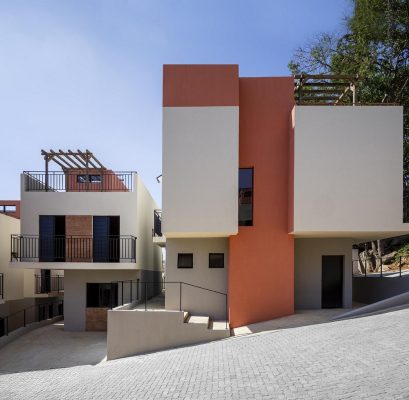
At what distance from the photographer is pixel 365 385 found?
21.6 ft

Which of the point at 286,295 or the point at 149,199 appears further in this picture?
the point at 149,199

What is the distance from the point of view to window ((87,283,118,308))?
18.7 m

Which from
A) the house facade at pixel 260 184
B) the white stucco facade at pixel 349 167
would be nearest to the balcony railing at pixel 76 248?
the house facade at pixel 260 184

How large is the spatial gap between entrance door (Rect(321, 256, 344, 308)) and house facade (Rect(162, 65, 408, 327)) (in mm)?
385

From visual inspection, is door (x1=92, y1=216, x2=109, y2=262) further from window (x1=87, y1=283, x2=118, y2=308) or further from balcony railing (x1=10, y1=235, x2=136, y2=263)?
window (x1=87, y1=283, x2=118, y2=308)

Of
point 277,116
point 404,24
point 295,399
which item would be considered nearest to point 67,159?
point 277,116

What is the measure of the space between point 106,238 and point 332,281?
10.2m

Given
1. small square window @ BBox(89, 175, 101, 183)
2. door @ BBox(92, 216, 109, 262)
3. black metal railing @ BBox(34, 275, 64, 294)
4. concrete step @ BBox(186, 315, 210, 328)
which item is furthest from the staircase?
black metal railing @ BBox(34, 275, 64, 294)

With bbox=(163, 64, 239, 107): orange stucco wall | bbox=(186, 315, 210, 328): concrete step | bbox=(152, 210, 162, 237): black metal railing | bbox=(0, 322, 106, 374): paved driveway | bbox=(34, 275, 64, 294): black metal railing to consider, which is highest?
bbox=(163, 64, 239, 107): orange stucco wall

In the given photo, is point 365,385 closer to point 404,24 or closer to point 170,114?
point 170,114

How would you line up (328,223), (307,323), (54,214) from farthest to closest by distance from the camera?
(54,214), (328,223), (307,323)

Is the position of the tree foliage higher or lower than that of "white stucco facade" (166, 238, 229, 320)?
higher

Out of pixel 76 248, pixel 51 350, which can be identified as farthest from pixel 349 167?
pixel 51 350

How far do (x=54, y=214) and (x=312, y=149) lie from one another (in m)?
12.0
